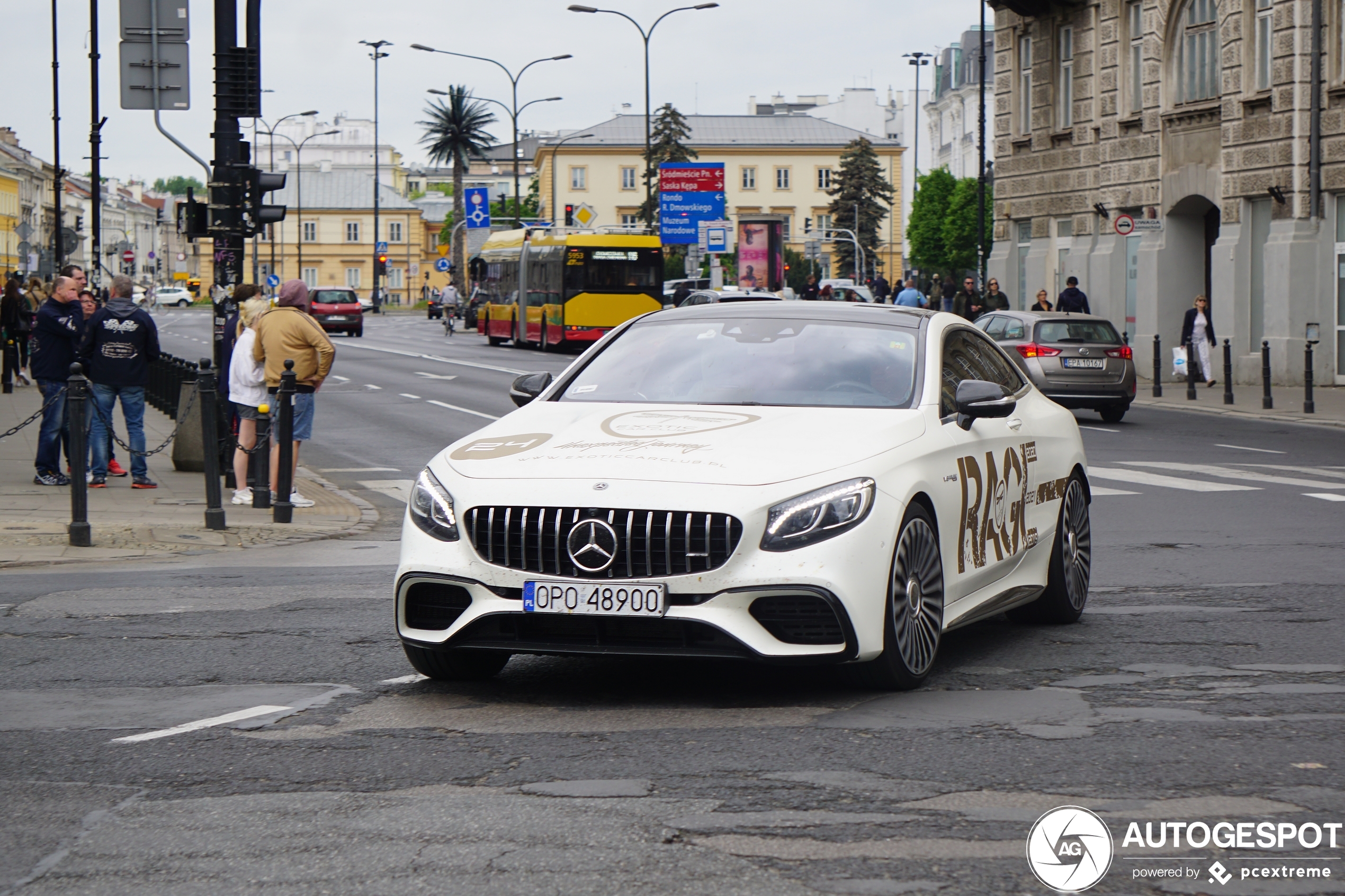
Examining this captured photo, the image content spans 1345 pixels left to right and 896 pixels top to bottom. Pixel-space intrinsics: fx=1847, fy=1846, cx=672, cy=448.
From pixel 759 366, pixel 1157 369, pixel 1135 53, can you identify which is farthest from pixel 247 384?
pixel 1135 53

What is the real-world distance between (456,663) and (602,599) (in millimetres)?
952

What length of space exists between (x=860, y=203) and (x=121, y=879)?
A: 5120 inches

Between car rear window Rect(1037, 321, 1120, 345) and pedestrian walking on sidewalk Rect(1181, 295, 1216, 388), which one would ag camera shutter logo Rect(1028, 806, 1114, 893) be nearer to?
car rear window Rect(1037, 321, 1120, 345)

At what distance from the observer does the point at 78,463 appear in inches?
468

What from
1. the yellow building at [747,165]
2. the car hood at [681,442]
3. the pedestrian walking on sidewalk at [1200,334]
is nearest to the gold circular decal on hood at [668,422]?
the car hood at [681,442]

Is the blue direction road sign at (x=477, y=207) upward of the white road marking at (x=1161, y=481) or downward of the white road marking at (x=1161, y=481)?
upward

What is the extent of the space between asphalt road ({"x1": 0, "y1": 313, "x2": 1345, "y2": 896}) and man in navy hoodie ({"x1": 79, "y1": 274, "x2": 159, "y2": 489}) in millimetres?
5703

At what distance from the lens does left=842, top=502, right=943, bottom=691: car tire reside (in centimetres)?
647

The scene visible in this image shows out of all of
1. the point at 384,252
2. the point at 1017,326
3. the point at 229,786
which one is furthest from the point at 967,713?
the point at 384,252

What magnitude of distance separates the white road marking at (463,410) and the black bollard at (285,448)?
11102mm

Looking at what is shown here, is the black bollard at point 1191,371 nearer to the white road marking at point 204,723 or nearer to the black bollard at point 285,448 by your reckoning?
the black bollard at point 285,448

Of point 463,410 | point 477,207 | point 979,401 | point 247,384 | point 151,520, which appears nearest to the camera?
point 979,401

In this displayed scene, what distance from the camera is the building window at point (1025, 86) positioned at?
140 feet

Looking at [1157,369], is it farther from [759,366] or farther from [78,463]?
[759,366]
